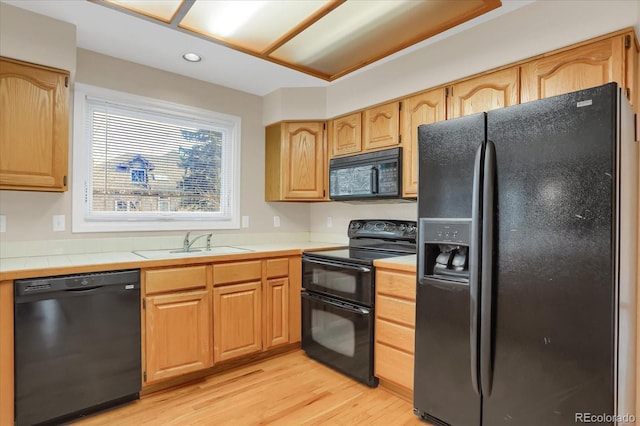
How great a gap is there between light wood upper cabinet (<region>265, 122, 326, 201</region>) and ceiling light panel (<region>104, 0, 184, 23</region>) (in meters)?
1.47

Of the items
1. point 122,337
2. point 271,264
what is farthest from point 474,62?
point 122,337

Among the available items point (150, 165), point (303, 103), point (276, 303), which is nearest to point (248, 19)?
point (303, 103)

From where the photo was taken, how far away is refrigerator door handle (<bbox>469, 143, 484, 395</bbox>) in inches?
64.8

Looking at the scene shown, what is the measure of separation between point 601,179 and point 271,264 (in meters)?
2.17

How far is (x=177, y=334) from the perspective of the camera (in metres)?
2.36

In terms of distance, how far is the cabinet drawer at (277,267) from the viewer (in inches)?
111

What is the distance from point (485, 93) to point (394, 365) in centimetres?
182

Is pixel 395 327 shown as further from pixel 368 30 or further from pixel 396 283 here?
pixel 368 30

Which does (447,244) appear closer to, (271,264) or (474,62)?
(474,62)

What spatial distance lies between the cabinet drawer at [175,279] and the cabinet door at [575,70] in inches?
92.6

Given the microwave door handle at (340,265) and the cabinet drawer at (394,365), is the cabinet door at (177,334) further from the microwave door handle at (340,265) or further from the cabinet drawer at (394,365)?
the cabinet drawer at (394,365)

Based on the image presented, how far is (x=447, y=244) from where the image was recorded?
6.01 feet

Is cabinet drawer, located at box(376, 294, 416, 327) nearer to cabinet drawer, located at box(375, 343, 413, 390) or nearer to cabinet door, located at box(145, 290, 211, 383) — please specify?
cabinet drawer, located at box(375, 343, 413, 390)

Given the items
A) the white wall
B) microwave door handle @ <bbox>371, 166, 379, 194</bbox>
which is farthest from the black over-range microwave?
the white wall
